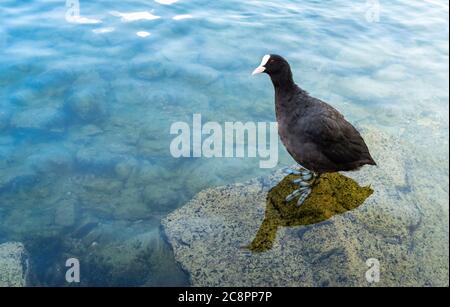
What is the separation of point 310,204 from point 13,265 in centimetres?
346

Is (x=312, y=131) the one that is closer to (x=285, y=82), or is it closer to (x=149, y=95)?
(x=285, y=82)

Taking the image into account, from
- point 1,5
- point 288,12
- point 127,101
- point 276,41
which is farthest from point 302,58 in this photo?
point 1,5

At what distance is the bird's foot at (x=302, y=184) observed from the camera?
512 centimetres

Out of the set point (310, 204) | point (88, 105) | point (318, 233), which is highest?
point (310, 204)

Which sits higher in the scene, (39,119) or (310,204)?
(310,204)

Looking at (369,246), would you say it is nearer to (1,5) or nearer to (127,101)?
(127,101)

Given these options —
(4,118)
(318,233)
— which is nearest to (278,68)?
(318,233)

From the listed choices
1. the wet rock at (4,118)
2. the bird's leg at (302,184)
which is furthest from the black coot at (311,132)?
the wet rock at (4,118)

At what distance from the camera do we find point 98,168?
6277mm

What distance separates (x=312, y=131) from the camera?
477cm

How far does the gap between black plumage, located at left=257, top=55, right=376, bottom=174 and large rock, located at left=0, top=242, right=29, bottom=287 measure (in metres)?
3.30

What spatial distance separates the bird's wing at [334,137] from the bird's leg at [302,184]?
57 cm

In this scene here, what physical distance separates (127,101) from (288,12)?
6.33 metres

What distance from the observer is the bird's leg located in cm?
512
